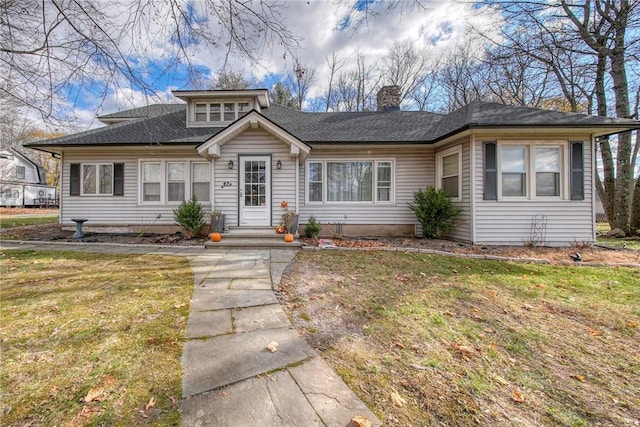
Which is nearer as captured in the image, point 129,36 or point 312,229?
point 129,36

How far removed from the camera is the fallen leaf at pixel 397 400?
178cm

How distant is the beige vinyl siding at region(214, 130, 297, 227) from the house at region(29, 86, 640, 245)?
0.10ft

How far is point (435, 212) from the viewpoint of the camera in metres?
8.41

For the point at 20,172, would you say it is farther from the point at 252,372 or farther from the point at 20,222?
the point at 252,372

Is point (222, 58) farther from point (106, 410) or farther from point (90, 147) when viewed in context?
point (90, 147)

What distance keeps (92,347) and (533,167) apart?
33.2ft

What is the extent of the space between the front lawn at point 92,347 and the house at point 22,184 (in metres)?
33.4

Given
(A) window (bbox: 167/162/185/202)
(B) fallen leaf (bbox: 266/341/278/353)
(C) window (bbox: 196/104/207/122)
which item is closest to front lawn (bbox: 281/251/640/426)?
(B) fallen leaf (bbox: 266/341/278/353)

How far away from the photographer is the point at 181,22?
11.6ft

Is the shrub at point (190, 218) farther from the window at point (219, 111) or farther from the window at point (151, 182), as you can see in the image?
the window at point (219, 111)

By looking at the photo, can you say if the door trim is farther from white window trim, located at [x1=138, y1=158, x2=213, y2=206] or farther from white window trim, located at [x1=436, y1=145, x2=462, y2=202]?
white window trim, located at [x1=436, y1=145, x2=462, y2=202]

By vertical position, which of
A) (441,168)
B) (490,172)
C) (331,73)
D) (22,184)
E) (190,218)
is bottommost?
(190,218)

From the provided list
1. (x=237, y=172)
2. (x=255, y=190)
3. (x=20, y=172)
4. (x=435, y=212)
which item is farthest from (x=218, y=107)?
(x=20, y=172)

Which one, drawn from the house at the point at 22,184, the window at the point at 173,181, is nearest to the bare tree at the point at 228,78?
the window at the point at 173,181
